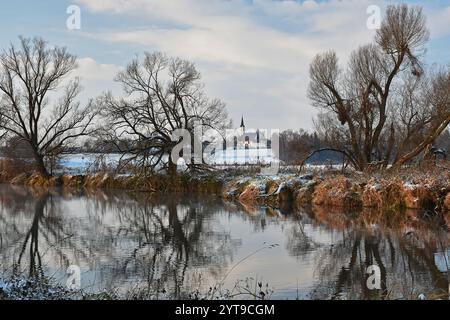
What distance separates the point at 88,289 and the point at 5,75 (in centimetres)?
3723

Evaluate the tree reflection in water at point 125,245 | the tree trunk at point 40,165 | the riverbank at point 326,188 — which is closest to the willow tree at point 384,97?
the riverbank at point 326,188

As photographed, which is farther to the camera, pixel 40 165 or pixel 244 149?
pixel 244 149

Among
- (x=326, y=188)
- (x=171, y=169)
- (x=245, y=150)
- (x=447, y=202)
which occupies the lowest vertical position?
(x=447, y=202)

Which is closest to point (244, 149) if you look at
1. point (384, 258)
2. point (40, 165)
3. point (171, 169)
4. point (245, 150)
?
point (245, 150)

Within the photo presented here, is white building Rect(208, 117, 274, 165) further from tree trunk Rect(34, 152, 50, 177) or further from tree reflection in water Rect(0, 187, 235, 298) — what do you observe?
tree trunk Rect(34, 152, 50, 177)

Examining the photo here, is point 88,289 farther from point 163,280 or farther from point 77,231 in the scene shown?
point 77,231

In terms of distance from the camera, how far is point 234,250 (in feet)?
39.2

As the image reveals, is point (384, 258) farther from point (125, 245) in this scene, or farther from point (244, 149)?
point (244, 149)

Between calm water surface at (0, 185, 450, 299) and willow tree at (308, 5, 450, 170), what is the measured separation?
8.39 meters

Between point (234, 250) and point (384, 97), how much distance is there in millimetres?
17229

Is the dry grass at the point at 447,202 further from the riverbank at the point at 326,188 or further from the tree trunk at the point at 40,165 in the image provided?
the tree trunk at the point at 40,165

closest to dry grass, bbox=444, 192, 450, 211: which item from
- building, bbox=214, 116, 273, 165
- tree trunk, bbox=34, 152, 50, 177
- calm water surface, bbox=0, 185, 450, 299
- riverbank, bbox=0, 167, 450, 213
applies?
riverbank, bbox=0, 167, 450, 213
